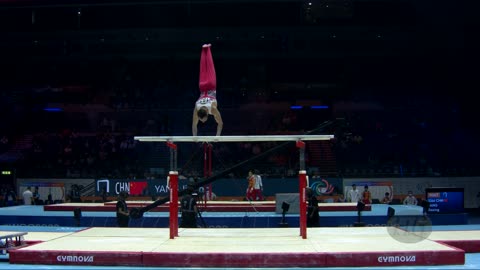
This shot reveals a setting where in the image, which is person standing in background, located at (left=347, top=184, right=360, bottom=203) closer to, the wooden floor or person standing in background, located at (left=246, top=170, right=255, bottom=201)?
person standing in background, located at (left=246, top=170, right=255, bottom=201)

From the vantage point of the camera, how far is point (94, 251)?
7332mm

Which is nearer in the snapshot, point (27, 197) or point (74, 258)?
point (74, 258)

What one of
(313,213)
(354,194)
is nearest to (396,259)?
(313,213)

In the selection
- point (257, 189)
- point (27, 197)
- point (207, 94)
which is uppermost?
point (207, 94)

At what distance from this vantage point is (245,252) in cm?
714

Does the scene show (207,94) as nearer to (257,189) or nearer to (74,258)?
(74,258)

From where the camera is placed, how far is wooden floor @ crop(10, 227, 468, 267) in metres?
7.05

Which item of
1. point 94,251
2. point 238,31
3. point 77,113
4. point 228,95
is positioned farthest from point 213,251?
point 77,113

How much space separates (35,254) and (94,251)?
3.03 ft


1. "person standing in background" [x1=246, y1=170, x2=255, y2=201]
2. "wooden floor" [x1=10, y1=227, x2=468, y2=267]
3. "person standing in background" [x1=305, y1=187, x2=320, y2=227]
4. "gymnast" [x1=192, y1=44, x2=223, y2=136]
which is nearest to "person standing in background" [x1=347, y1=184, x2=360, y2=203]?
"person standing in background" [x1=246, y1=170, x2=255, y2=201]

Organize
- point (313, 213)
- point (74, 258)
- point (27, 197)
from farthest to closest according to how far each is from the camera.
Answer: point (27, 197) → point (313, 213) → point (74, 258)

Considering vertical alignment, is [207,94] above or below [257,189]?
above

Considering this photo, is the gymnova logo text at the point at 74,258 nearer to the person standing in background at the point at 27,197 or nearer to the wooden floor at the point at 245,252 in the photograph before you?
the wooden floor at the point at 245,252

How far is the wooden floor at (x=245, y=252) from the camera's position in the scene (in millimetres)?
7055
